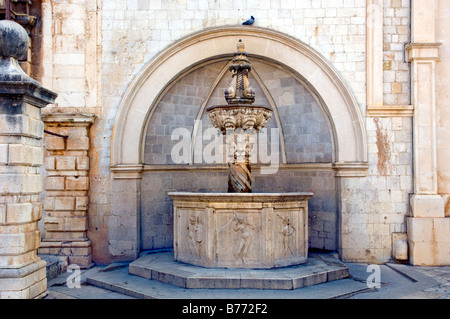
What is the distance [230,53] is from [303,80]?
1621 millimetres

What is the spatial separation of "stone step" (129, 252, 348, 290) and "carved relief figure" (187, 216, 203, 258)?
25 cm

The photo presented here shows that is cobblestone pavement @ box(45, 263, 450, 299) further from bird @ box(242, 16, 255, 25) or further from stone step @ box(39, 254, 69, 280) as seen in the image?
bird @ box(242, 16, 255, 25)

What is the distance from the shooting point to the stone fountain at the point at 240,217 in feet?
19.9

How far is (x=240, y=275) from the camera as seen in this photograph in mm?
5723

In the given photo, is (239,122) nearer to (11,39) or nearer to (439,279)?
(11,39)

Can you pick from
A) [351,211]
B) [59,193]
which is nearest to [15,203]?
[59,193]

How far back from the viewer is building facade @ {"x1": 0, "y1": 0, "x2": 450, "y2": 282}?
25.0 feet

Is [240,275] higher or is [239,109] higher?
[239,109]

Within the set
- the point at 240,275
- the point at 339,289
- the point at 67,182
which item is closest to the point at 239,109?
the point at 240,275

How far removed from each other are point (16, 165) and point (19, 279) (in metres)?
1.30

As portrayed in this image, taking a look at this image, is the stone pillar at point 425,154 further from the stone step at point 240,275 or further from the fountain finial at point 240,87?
the fountain finial at point 240,87

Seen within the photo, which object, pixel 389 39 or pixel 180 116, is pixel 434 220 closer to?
pixel 389 39

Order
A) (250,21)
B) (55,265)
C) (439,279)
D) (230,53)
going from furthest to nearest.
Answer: (230,53)
(250,21)
(55,265)
(439,279)

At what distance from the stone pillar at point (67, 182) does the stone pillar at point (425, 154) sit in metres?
6.20
